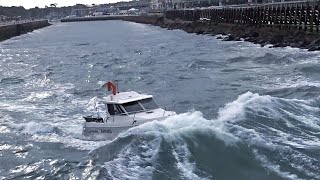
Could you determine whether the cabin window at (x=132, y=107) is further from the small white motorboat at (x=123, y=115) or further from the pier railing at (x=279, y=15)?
the pier railing at (x=279, y=15)

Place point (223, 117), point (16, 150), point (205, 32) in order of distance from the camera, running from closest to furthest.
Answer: point (16, 150)
point (223, 117)
point (205, 32)

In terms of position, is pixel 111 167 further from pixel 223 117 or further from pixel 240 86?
pixel 240 86

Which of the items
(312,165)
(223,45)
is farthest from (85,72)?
(312,165)

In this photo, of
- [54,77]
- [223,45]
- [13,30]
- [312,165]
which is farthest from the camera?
[13,30]

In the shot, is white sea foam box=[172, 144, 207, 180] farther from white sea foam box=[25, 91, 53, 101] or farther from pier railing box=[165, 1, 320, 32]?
pier railing box=[165, 1, 320, 32]

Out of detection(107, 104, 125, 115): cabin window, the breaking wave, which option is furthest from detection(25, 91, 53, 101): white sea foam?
the breaking wave

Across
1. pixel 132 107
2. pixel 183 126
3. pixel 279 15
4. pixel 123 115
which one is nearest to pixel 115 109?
pixel 123 115

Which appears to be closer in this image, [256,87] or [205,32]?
[256,87]

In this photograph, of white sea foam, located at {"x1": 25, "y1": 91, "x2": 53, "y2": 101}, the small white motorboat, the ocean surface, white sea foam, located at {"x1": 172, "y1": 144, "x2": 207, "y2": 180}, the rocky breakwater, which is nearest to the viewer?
white sea foam, located at {"x1": 172, "y1": 144, "x2": 207, "y2": 180}
